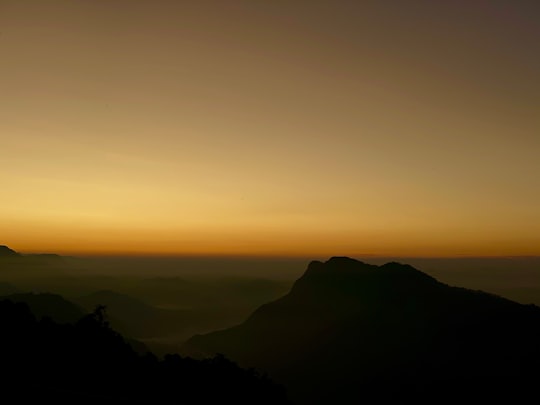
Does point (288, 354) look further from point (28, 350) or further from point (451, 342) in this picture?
point (28, 350)

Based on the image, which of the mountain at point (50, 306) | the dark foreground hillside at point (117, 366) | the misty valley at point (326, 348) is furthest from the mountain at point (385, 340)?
the dark foreground hillside at point (117, 366)

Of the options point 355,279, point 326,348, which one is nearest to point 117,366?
point 326,348

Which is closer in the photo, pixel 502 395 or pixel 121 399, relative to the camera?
pixel 121 399

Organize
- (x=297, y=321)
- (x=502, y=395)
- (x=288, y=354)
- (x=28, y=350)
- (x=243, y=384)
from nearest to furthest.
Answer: (x=28, y=350) < (x=243, y=384) < (x=502, y=395) < (x=288, y=354) < (x=297, y=321)

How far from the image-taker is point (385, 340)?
98.8 m

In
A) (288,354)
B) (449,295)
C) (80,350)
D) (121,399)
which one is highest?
(121,399)

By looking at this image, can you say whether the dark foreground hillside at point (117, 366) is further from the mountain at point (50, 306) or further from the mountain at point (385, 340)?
the mountain at point (50, 306)

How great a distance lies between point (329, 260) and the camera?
143875 mm

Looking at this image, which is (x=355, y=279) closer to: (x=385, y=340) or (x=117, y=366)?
(x=385, y=340)

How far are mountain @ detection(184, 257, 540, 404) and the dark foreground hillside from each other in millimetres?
55100

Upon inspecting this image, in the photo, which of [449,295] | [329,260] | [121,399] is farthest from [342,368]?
[121,399]

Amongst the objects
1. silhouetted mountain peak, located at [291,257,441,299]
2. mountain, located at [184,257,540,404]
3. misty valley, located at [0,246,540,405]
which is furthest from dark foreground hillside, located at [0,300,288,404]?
silhouetted mountain peak, located at [291,257,441,299]

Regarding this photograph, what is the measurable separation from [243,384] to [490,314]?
8852 centimetres

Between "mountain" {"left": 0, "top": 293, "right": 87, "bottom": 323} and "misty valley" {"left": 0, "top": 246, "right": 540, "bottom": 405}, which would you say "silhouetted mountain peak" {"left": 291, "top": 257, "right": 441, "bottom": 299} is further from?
"mountain" {"left": 0, "top": 293, "right": 87, "bottom": 323}
